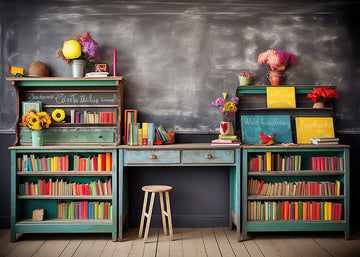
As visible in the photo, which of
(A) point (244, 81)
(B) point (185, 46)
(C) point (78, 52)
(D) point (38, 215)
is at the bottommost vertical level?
(D) point (38, 215)

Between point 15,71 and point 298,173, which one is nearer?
point 298,173

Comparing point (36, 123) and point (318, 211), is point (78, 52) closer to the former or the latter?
point (36, 123)

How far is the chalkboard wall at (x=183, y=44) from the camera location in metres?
4.15

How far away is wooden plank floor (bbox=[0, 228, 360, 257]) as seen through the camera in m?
3.30

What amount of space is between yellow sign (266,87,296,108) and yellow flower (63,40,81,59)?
8.06ft

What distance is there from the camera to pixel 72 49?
3.83m

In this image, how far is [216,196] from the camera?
4191 millimetres

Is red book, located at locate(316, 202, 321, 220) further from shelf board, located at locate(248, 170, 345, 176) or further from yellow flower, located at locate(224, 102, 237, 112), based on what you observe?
yellow flower, located at locate(224, 102, 237, 112)

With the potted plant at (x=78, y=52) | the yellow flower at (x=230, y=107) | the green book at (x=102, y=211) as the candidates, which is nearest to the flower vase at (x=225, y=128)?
the yellow flower at (x=230, y=107)

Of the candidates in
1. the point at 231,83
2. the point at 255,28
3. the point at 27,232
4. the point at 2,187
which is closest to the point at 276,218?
the point at 231,83

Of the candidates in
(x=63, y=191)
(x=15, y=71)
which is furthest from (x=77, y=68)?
(x=63, y=191)

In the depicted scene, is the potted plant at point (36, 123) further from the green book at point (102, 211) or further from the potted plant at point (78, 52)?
the green book at point (102, 211)

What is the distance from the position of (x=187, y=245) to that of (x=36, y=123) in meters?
2.24

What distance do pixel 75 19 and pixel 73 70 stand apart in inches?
30.1
